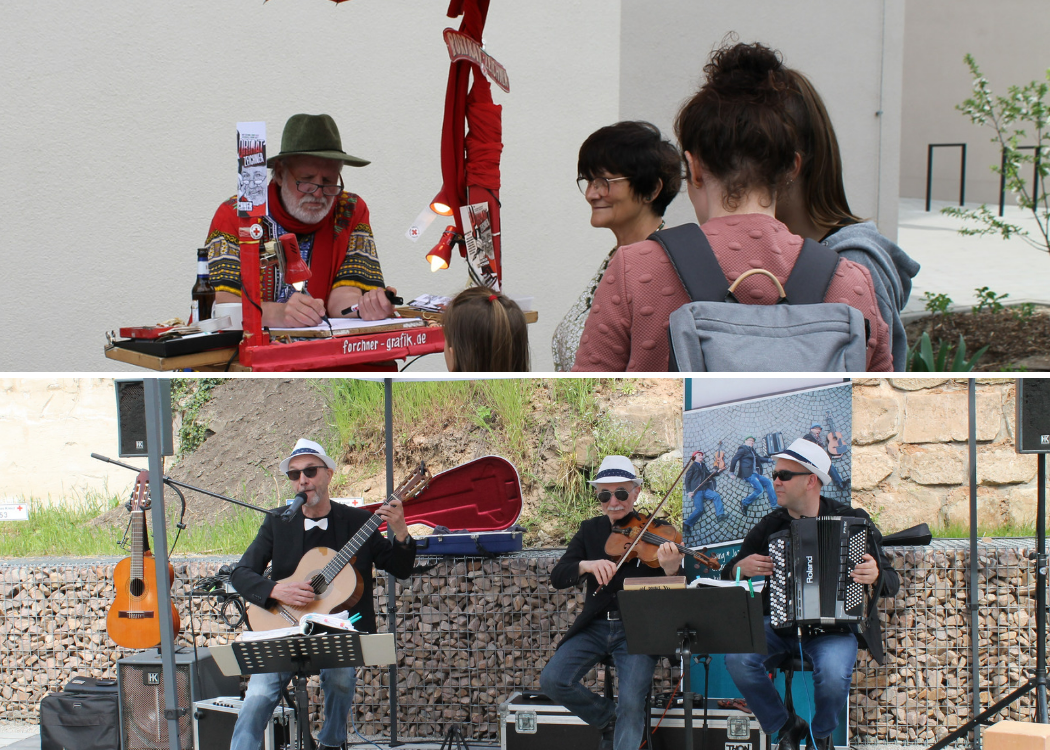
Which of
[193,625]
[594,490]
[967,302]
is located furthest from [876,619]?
[967,302]

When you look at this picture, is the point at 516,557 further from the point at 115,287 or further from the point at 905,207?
the point at 905,207

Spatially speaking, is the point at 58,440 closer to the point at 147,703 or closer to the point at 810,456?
the point at 147,703

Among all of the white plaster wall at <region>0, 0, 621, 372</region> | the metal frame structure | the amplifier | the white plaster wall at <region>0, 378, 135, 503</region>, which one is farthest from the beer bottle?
the metal frame structure

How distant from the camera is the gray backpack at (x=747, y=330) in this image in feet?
6.32

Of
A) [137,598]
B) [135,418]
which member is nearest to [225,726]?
[137,598]

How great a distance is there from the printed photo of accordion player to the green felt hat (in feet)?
7.24

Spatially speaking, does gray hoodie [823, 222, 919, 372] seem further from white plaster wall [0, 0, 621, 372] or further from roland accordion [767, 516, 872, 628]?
white plaster wall [0, 0, 621, 372]

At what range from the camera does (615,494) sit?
3711mm

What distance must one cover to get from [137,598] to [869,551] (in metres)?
2.64

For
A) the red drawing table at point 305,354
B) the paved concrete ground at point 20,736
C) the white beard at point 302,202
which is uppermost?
the white beard at point 302,202

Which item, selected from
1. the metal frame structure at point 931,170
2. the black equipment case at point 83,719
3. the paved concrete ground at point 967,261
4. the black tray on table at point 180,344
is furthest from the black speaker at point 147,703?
the metal frame structure at point 931,170

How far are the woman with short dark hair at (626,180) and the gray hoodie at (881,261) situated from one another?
93 cm

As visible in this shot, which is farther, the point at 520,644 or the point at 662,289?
the point at 520,644

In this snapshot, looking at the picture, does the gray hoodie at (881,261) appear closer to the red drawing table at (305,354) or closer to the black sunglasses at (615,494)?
the black sunglasses at (615,494)
